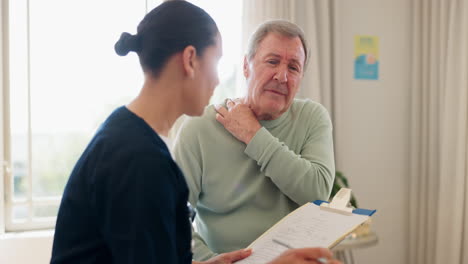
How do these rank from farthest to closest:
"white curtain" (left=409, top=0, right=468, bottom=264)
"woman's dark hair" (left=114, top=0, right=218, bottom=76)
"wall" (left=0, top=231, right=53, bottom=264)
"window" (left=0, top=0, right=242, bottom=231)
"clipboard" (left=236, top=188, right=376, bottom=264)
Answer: "white curtain" (left=409, top=0, right=468, bottom=264)
"window" (left=0, top=0, right=242, bottom=231)
"wall" (left=0, top=231, right=53, bottom=264)
"clipboard" (left=236, top=188, right=376, bottom=264)
"woman's dark hair" (left=114, top=0, right=218, bottom=76)

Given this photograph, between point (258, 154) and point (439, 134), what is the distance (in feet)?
5.87

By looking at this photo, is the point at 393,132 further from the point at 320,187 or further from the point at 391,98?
the point at 320,187

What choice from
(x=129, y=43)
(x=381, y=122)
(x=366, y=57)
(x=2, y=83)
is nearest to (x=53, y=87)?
(x=2, y=83)

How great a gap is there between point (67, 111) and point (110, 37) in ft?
1.64

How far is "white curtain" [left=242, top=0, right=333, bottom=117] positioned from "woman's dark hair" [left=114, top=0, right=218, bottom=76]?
167 centimetres

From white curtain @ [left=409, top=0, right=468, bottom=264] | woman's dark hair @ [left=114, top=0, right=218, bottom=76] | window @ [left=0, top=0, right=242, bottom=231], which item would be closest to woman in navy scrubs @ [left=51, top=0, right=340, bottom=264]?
woman's dark hair @ [left=114, top=0, right=218, bottom=76]

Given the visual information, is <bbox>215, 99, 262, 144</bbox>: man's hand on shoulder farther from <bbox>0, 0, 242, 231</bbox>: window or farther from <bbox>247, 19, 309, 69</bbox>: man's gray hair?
<bbox>0, 0, 242, 231</bbox>: window

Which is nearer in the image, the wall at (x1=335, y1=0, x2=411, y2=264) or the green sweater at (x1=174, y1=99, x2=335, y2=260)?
the green sweater at (x1=174, y1=99, x2=335, y2=260)

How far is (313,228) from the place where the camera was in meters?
1.00

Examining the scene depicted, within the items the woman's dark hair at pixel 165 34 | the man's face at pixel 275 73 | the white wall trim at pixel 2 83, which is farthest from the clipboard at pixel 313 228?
the white wall trim at pixel 2 83

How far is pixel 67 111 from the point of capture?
229 centimetres

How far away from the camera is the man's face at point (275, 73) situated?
1344 millimetres

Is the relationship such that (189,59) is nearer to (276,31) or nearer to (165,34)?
(165,34)

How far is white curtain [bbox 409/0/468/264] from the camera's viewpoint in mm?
2305
